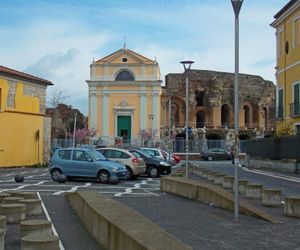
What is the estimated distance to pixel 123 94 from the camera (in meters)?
83.0

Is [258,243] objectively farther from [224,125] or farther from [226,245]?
[224,125]

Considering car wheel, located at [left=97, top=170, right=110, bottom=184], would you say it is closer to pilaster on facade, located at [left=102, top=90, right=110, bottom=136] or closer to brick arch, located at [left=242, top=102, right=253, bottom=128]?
pilaster on facade, located at [left=102, top=90, right=110, bottom=136]

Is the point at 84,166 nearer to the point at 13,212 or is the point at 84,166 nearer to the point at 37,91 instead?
the point at 13,212

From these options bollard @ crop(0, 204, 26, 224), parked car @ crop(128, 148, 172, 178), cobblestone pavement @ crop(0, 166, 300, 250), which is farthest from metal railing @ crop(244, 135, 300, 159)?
bollard @ crop(0, 204, 26, 224)

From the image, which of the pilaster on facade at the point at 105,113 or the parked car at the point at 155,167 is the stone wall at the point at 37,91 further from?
the pilaster on facade at the point at 105,113

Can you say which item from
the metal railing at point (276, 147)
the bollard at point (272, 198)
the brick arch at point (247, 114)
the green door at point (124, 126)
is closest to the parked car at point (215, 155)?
the green door at point (124, 126)

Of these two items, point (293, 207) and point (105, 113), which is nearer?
point (293, 207)

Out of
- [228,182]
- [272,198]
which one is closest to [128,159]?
[228,182]

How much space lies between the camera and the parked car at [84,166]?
23.6m

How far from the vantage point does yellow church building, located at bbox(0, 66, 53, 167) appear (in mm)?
37503

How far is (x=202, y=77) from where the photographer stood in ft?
309

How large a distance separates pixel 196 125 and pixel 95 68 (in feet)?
68.3

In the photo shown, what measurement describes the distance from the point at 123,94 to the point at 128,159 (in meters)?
56.9

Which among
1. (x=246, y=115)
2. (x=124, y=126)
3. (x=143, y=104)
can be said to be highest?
(x=143, y=104)
